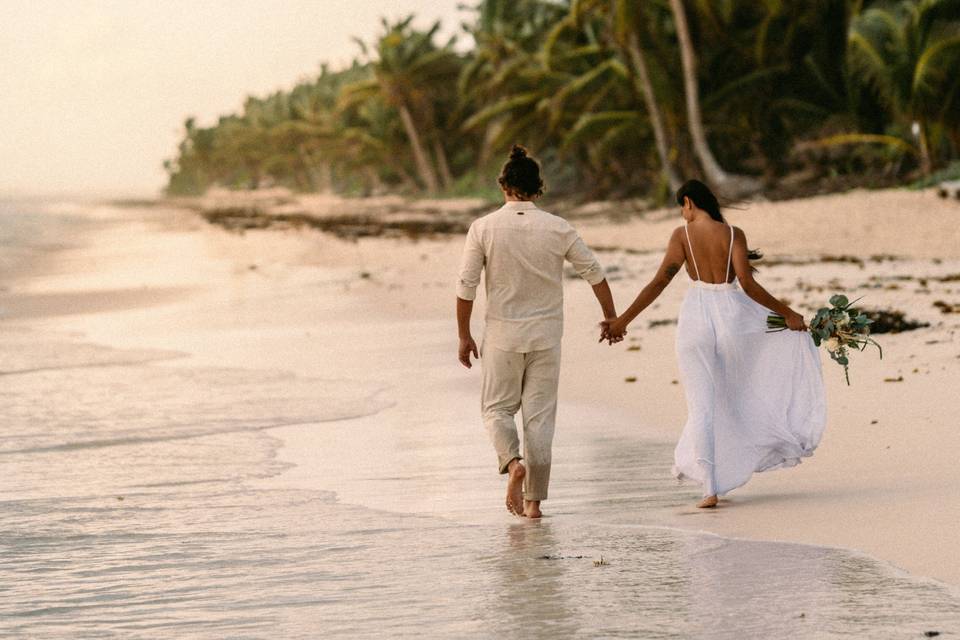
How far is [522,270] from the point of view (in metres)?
6.23

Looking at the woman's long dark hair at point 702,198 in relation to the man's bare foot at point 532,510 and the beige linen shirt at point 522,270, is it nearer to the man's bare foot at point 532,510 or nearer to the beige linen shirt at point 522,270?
the beige linen shirt at point 522,270

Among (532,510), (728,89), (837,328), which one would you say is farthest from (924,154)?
(532,510)

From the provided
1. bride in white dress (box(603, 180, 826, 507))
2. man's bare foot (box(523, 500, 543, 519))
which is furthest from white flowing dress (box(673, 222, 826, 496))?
man's bare foot (box(523, 500, 543, 519))

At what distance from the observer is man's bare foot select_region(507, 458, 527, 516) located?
243 inches

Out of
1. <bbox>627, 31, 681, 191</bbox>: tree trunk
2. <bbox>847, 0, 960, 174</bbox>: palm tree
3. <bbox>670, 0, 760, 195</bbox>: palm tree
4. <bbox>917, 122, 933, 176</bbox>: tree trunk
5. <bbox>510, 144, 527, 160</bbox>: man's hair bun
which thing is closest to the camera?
<bbox>510, 144, 527, 160</bbox>: man's hair bun

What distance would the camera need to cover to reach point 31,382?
1201 cm

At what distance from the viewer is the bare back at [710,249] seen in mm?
6227

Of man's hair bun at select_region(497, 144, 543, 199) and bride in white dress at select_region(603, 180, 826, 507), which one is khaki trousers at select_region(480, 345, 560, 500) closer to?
bride in white dress at select_region(603, 180, 826, 507)

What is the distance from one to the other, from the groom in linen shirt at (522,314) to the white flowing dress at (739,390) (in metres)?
0.47

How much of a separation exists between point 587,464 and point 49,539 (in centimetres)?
285

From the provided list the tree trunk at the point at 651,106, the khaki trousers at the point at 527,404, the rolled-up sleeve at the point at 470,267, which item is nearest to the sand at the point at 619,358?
the khaki trousers at the point at 527,404

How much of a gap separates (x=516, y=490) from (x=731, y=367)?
1.14m

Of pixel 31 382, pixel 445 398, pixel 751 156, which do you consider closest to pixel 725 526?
pixel 445 398

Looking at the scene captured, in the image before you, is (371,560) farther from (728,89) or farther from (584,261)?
(728,89)
